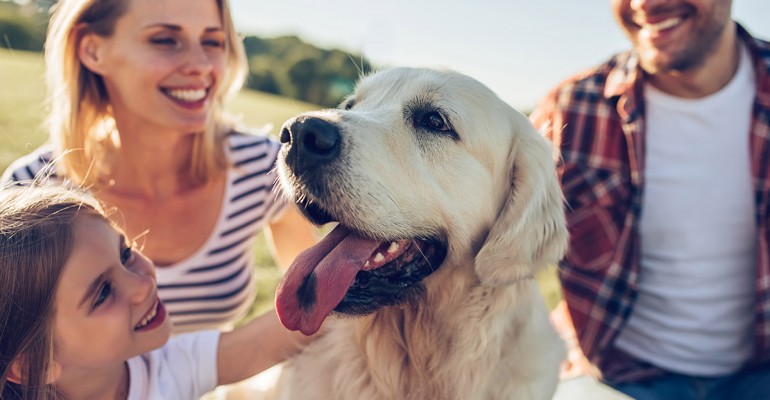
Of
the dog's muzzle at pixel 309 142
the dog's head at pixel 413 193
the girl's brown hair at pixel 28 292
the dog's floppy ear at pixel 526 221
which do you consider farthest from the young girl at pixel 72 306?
the dog's floppy ear at pixel 526 221

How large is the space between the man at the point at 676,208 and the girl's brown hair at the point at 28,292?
235 centimetres

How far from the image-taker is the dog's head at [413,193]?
2000 millimetres

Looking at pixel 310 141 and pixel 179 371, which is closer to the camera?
pixel 310 141

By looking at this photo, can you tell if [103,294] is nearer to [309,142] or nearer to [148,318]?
[148,318]

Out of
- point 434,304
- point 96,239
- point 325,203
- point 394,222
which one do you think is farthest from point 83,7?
point 434,304

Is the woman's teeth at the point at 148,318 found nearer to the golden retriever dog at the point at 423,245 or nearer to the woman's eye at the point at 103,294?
the woman's eye at the point at 103,294

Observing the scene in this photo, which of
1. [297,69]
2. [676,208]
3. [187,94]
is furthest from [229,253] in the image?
[297,69]

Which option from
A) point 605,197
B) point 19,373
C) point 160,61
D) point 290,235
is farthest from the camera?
point 290,235

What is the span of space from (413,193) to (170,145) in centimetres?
168

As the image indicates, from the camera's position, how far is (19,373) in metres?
2.07

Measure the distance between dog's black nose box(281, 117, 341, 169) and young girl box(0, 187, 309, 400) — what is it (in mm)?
785

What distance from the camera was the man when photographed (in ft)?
9.79

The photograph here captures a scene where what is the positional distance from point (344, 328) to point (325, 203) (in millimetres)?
633

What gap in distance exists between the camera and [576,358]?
3289 millimetres
